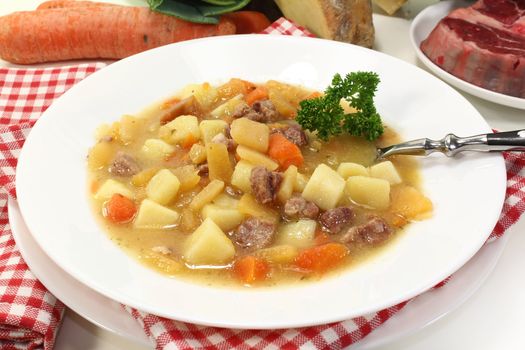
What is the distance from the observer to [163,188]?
286 cm

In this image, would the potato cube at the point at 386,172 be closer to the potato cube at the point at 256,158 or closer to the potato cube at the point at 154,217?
the potato cube at the point at 256,158

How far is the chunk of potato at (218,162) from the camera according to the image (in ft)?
9.62

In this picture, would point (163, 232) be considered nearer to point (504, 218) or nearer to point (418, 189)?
point (418, 189)

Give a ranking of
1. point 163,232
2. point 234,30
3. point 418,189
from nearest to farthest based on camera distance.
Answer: point 163,232, point 418,189, point 234,30

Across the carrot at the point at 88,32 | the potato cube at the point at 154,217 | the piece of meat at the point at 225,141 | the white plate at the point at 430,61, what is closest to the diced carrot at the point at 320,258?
the potato cube at the point at 154,217

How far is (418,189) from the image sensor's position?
2.92 metres

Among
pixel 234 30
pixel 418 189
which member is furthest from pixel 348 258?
pixel 234 30

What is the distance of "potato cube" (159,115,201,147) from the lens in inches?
129

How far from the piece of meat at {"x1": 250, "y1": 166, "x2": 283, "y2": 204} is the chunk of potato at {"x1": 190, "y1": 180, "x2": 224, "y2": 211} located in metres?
0.17

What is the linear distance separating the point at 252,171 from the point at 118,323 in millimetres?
937

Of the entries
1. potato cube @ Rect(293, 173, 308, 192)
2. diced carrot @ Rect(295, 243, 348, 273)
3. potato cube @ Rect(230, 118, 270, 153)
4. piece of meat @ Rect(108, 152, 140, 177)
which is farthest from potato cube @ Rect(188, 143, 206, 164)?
diced carrot @ Rect(295, 243, 348, 273)

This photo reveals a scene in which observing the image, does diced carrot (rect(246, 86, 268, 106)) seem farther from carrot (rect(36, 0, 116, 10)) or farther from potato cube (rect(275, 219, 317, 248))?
carrot (rect(36, 0, 116, 10))

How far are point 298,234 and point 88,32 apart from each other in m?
2.85

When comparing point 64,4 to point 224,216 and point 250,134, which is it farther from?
point 224,216
